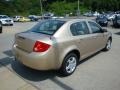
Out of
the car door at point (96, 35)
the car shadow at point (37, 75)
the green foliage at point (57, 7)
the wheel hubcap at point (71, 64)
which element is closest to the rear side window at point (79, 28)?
the car door at point (96, 35)

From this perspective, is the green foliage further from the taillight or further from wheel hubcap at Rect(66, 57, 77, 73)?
the taillight

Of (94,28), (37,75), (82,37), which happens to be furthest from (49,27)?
(94,28)

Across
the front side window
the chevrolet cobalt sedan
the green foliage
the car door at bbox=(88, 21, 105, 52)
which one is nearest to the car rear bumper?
the chevrolet cobalt sedan

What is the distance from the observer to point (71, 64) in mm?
5879

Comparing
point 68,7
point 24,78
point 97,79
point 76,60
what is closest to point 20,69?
point 24,78

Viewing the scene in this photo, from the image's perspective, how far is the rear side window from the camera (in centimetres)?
589

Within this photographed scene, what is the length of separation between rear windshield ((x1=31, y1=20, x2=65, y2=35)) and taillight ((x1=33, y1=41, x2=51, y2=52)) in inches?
21.9

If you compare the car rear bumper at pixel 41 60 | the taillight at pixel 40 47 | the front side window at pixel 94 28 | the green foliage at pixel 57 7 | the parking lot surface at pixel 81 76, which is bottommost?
the parking lot surface at pixel 81 76

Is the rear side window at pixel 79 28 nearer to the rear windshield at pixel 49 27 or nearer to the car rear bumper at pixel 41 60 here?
the rear windshield at pixel 49 27

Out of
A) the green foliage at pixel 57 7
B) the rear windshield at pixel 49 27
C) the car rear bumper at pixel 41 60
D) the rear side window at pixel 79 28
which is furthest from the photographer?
the green foliage at pixel 57 7

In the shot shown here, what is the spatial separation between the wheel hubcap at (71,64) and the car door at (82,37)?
41cm

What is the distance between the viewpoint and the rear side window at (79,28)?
589 centimetres

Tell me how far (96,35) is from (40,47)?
2.63m

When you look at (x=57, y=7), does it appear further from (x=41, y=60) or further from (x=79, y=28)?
(x=41, y=60)
